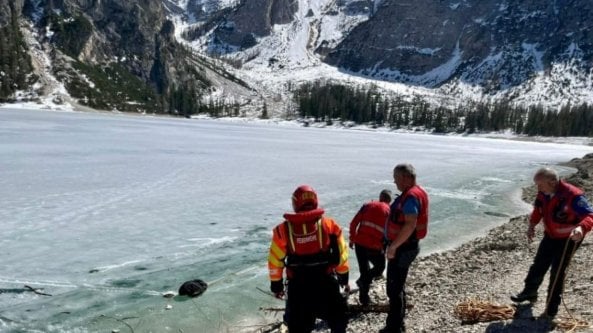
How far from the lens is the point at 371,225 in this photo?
9.65 m

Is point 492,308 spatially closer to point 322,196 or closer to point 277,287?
point 277,287

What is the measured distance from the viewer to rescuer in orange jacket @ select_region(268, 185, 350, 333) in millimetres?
6246

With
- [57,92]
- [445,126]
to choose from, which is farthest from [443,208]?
[57,92]

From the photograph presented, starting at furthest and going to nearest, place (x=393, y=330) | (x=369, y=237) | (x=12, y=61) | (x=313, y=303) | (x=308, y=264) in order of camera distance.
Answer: (x=12, y=61) → (x=369, y=237) → (x=393, y=330) → (x=313, y=303) → (x=308, y=264)

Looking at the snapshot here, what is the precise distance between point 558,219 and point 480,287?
11.4ft

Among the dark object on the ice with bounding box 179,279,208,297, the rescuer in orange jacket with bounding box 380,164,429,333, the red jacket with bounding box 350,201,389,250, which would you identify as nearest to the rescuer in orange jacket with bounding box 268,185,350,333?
the rescuer in orange jacket with bounding box 380,164,429,333

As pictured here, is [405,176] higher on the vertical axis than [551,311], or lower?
higher

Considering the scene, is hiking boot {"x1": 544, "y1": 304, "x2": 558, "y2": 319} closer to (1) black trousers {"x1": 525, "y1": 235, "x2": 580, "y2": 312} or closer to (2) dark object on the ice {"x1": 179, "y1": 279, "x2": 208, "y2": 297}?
(1) black trousers {"x1": 525, "y1": 235, "x2": 580, "y2": 312}

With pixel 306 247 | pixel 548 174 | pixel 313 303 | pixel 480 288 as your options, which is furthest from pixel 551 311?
pixel 306 247

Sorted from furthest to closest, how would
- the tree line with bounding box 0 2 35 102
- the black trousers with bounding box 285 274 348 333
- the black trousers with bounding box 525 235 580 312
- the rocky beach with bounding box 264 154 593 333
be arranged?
the tree line with bounding box 0 2 35 102 < the rocky beach with bounding box 264 154 593 333 < the black trousers with bounding box 525 235 580 312 < the black trousers with bounding box 285 274 348 333

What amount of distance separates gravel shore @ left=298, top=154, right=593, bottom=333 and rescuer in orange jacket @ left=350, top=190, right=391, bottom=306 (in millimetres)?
717

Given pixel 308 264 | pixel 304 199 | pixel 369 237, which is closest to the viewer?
pixel 304 199

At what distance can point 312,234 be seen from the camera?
627 centimetres

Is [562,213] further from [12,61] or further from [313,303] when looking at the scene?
[12,61]
